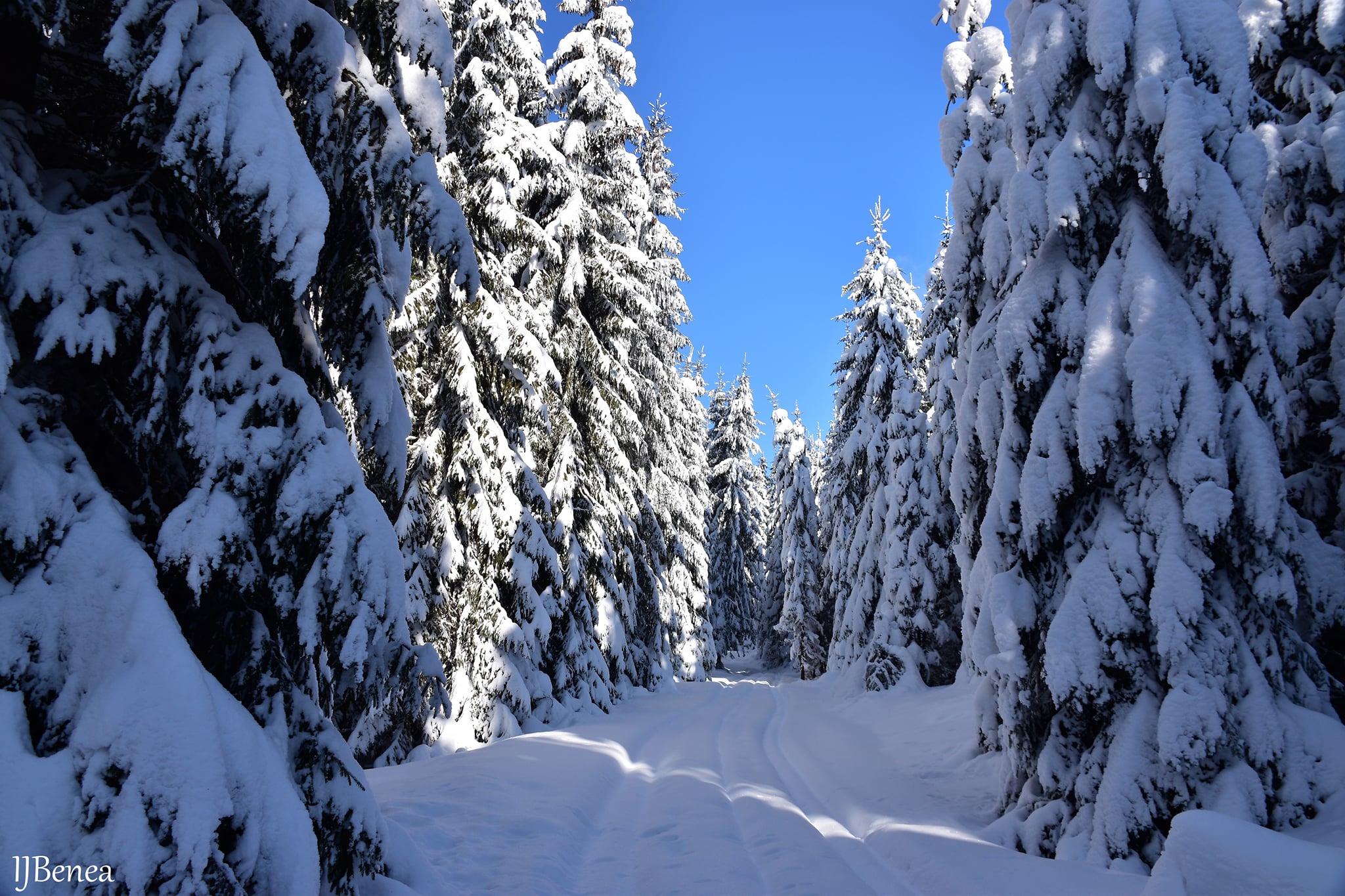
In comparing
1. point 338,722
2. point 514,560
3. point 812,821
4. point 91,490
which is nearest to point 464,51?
point 514,560

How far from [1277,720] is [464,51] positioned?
53.3 feet

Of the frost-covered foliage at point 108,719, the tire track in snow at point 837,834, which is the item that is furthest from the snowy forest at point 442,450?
the tire track in snow at point 837,834

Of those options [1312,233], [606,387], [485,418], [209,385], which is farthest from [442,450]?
[1312,233]

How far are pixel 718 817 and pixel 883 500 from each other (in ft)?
52.1

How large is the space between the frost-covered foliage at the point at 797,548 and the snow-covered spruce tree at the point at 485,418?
714 inches

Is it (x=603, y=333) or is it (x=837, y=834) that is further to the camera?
(x=603, y=333)

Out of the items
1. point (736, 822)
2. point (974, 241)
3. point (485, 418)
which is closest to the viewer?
point (736, 822)

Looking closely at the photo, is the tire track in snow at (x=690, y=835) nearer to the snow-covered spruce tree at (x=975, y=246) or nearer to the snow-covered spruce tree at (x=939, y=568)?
the snow-covered spruce tree at (x=975, y=246)

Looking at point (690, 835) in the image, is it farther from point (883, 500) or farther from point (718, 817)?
point (883, 500)

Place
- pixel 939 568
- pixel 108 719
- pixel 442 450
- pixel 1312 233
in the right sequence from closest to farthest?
pixel 108 719
pixel 1312 233
pixel 442 450
pixel 939 568

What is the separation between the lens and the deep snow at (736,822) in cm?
497

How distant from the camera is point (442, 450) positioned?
12.2m

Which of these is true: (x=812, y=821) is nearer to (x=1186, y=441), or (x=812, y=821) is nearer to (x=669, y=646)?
(x=1186, y=441)

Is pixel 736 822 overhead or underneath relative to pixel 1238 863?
underneath
